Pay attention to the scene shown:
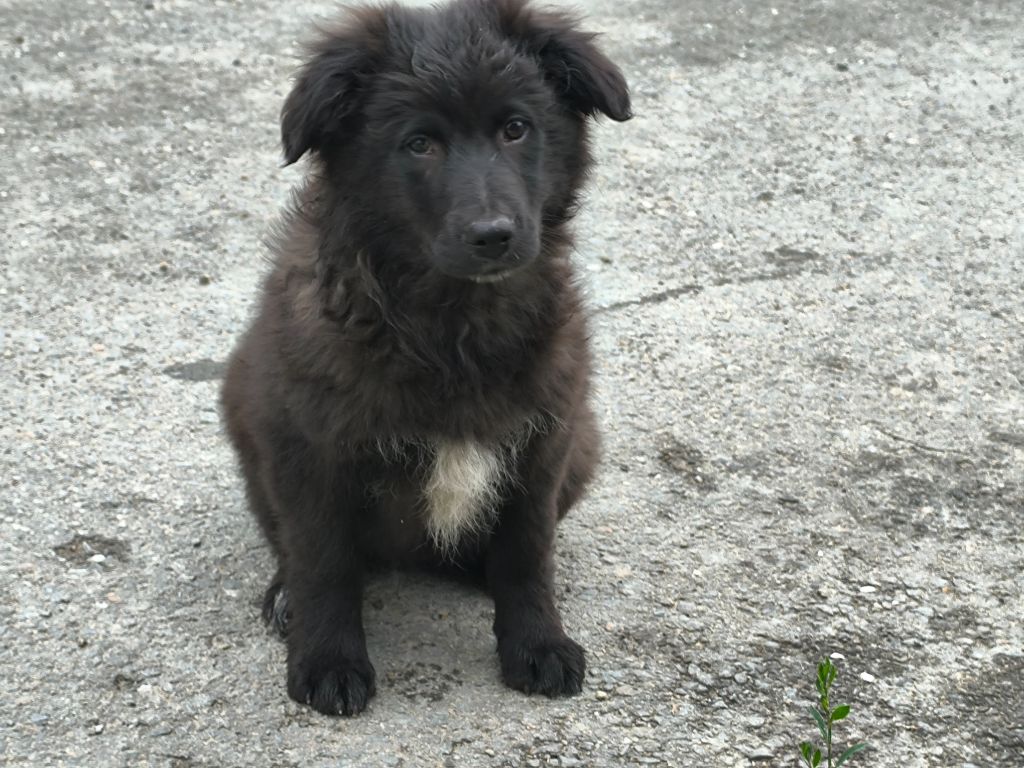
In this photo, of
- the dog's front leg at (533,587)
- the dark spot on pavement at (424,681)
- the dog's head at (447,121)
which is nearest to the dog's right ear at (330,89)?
Result: the dog's head at (447,121)

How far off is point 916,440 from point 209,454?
213 cm

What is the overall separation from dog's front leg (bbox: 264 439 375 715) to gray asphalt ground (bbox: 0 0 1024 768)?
0.07 meters

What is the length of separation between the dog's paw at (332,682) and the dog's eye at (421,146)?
1.15 meters

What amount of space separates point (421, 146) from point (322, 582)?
39.8 inches

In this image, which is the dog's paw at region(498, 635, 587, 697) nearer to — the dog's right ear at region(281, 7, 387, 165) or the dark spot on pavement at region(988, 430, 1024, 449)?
the dog's right ear at region(281, 7, 387, 165)

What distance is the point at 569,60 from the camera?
3.16 meters

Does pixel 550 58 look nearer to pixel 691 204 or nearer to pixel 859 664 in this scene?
pixel 859 664

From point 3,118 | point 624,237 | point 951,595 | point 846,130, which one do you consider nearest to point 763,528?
point 951,595

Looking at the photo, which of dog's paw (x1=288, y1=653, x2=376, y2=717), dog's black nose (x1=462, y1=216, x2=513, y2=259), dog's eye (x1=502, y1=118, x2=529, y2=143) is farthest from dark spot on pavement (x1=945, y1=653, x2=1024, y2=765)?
dog's eye (x1=502, y1=118, x2=529, y2=143)

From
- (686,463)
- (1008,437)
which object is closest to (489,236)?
(686,463)

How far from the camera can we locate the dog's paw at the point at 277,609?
3428 millimetres

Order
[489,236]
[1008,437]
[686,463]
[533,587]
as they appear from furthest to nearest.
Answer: [1008,437], [686,463], [533,587], [489,236]

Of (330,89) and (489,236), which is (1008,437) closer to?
(489,236)

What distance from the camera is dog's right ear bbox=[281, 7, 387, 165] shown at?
3.00 m
